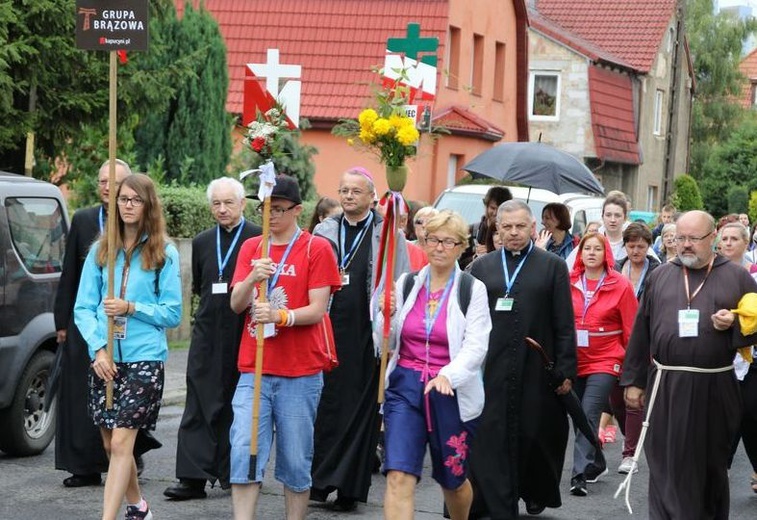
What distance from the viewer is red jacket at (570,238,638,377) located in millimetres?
10898

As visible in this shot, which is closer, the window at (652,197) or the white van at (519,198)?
the white van at (519,198)

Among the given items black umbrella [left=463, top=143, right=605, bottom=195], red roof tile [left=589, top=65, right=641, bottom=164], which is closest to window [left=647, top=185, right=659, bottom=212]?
red roof tile [left=589, top=65, right=641, bottom=164]

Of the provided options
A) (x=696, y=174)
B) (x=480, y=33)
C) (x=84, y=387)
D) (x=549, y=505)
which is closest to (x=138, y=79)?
(x=84, y=387)

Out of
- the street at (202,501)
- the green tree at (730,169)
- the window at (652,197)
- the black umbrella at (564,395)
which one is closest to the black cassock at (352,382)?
the street at (202,501)

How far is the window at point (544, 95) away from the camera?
44.8 meters

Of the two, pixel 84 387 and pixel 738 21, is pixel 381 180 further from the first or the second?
pixel 738 21

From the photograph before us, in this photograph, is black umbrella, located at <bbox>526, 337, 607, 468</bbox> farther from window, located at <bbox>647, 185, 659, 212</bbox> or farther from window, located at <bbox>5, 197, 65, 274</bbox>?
window, located at <bbox>647, 185, 659, 212</bbox>

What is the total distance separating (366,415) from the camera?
9.74 m

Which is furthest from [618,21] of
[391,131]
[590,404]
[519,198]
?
[391,131]

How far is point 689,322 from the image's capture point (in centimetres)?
849

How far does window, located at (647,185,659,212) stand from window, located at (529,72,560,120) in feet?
25.3

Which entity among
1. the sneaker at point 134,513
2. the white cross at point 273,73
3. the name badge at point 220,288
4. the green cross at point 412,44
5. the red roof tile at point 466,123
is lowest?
the sneaker at point 134,513

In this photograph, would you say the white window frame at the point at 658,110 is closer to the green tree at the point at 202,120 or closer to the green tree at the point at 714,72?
the green tree at the point at 714,72

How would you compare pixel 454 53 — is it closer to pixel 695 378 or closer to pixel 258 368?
pixel 695 378
